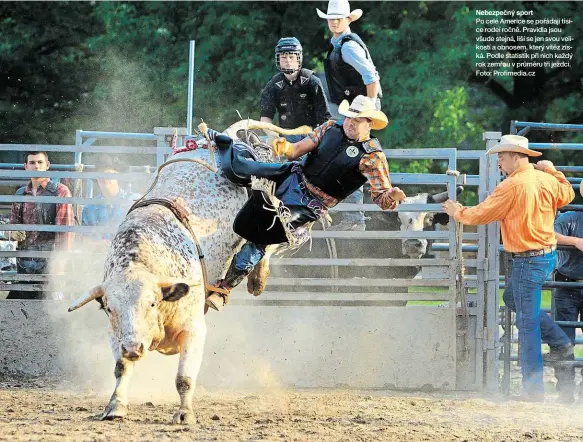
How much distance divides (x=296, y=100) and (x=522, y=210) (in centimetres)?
213

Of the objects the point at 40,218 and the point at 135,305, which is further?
the point at 40,218

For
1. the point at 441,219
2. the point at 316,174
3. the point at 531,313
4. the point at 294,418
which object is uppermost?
the point at 316,174

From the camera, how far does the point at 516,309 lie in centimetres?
862

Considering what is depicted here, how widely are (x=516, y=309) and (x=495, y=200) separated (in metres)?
0.85

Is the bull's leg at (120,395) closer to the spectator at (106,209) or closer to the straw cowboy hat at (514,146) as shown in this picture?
the spectator at (106,209)

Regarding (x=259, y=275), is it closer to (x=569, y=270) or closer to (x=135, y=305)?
(x=135, y=305)

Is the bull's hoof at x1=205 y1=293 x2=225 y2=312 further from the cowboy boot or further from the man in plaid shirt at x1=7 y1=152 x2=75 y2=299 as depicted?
the man in plaid shirt at x1=7 y1=152 x2=75 y2=299

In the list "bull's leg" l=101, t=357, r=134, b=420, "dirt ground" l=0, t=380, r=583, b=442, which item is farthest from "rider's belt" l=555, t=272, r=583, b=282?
"bull's leg" l=101, t=357, r=134, b=420

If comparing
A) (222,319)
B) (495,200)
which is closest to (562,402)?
(495,200)

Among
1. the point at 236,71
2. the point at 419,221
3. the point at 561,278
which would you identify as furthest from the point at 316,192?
the point at 236,71

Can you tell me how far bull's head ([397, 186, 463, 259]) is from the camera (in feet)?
33.7

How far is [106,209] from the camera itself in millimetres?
9898

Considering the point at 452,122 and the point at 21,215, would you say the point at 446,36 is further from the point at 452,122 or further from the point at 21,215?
the point at 21,215

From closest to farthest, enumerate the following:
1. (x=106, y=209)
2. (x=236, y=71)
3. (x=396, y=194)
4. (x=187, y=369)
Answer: (x=187, y=369) → (x=396, y=194) → (x=106, y=209) → (x=236, y=71)
